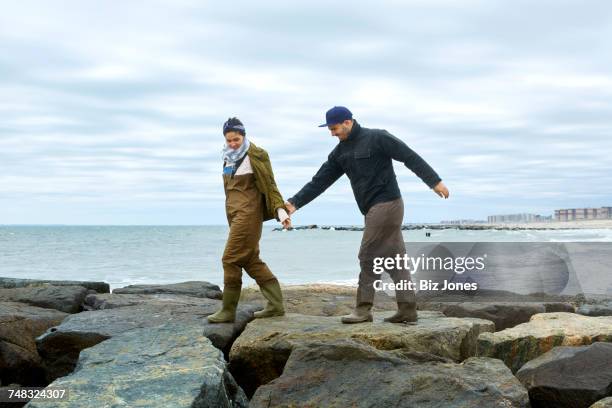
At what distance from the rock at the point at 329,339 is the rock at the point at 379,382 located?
0.68 m

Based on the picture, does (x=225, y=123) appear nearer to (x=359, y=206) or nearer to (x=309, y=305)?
(x=359, y=206)

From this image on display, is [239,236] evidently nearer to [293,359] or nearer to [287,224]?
[287,224]

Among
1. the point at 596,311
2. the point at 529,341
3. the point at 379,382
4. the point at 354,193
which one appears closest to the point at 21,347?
the point at 354,193

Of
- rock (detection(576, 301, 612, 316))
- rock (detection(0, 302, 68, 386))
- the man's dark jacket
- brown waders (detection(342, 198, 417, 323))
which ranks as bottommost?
rock (detection(0, 302, 68, 386))

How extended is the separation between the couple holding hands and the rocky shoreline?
0.37m

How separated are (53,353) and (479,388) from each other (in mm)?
3880

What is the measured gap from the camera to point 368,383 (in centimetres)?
418

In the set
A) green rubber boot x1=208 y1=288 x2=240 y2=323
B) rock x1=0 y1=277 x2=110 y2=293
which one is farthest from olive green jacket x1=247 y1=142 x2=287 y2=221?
rock x1=0 y1=277 x2=110 y2=293

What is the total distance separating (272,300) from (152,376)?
2379 mm

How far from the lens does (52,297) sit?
8.51m

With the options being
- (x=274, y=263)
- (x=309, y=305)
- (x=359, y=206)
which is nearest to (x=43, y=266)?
(x=274, y=263)

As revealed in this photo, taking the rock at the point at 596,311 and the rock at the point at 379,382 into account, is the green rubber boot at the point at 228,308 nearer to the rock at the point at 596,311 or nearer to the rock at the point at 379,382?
the rock at the point at 379,382

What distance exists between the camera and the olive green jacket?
622cm

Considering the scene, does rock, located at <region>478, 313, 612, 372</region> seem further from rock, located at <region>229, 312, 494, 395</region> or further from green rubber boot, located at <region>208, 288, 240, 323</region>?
green rubber boot, located at <region>208, 288, 240, 323</region>
